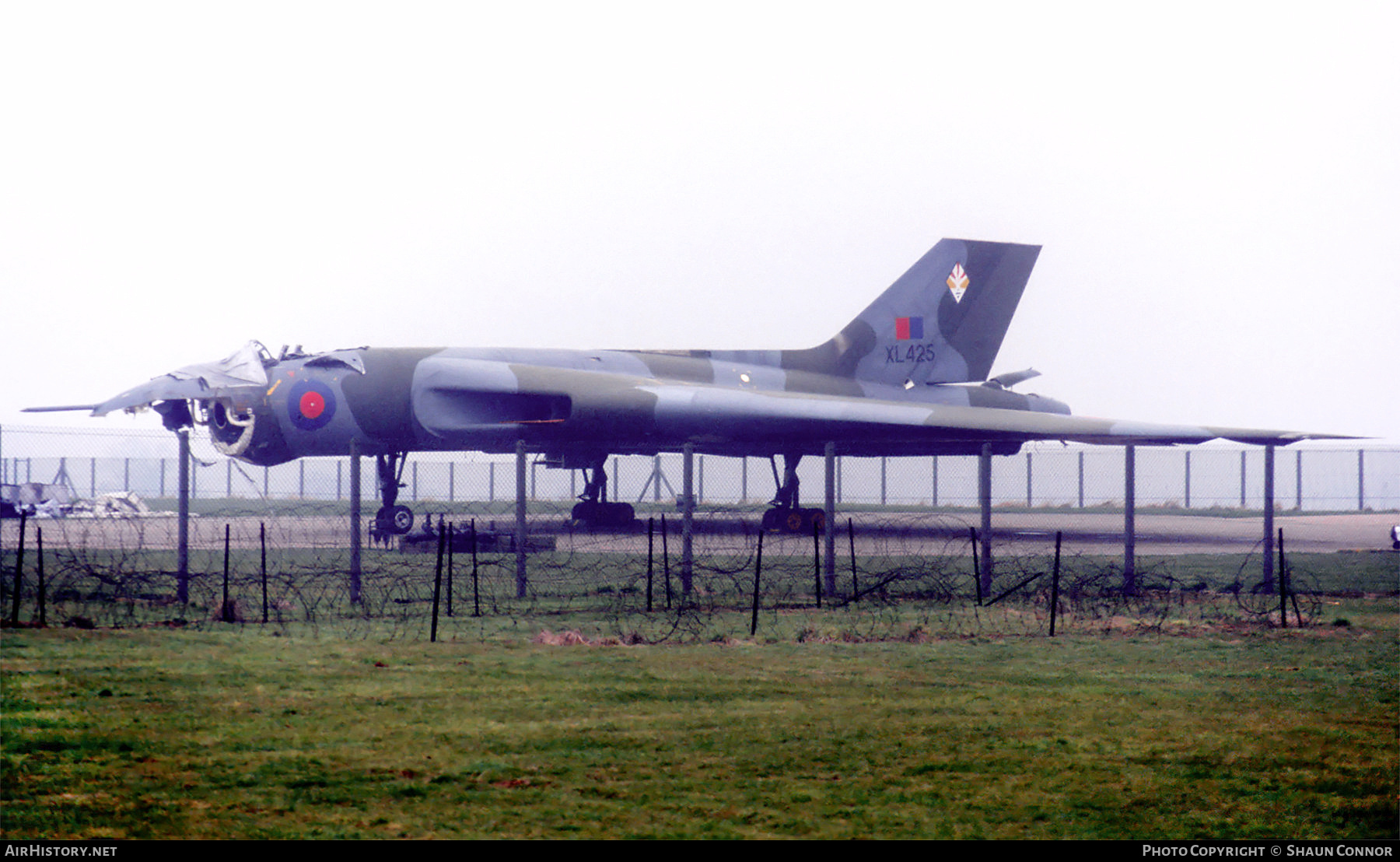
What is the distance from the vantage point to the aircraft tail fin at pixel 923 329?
28.4 metres

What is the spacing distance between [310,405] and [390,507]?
2.32 m

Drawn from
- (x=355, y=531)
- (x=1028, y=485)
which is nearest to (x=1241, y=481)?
(x=1028, y=485)

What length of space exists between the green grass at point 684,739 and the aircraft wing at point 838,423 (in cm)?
1402

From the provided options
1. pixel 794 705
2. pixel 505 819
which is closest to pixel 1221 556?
pixel 794 705

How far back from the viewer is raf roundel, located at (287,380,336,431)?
70.6 feet

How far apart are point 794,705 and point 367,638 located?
387 cm

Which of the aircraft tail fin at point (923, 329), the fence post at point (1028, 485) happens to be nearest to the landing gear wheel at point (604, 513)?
the aircraft tail fin at point (923, 329)

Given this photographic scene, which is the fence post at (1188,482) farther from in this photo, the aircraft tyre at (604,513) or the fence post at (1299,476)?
the aircraft tyre at (604,513)

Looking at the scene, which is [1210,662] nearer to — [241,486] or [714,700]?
[714,700]

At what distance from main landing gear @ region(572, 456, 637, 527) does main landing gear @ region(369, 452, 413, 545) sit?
4.12 meters

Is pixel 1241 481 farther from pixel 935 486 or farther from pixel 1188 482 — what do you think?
pixel 935 486

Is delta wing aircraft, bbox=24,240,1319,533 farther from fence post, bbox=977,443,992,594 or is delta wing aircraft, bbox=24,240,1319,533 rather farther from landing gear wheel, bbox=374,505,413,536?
fence post, bbox=977,443,992,594

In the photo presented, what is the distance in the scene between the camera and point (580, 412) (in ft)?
75.8
